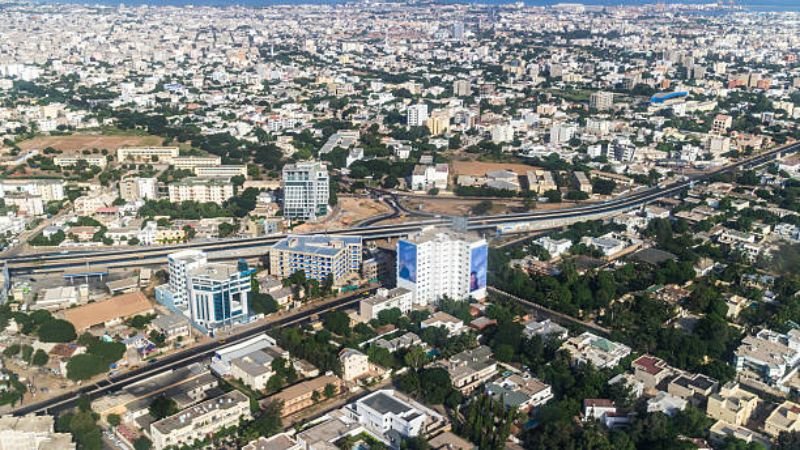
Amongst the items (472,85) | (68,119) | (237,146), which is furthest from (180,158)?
(472,85)

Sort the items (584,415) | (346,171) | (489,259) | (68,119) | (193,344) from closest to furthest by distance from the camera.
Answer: (584,415)
(193,344)
(489,259)
(346,171)
(68,119)

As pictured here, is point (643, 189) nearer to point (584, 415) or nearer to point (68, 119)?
point (584, 415)

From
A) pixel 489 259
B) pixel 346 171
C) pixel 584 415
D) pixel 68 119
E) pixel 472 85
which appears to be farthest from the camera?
pixel 472 85

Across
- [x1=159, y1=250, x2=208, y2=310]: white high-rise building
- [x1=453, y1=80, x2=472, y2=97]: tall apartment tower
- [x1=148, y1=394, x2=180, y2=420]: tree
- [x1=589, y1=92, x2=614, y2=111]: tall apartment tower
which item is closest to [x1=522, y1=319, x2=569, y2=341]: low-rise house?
[x1=148, y1=394, x2=180, y2=420]: tree

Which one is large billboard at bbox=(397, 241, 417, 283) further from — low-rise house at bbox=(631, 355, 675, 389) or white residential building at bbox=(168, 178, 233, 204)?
white residential building at bbox=(168, 178, 233, 204)

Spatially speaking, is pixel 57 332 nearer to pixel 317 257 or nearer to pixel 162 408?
pixel 162 408

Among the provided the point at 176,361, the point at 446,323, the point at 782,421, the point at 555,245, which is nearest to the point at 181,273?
the point at 176,361

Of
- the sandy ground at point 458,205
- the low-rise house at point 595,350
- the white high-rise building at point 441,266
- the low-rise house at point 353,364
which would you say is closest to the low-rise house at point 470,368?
the low-rise house at point 353,364
